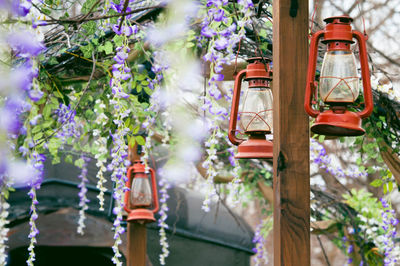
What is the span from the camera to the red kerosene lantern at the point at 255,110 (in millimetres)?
2264

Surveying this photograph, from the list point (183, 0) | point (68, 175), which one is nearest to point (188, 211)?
point (68, 175)

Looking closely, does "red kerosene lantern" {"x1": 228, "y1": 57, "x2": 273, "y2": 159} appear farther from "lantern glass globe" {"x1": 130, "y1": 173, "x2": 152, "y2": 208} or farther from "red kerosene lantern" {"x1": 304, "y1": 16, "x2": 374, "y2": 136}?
"lantern glass globe" {"x1": 130, "y1": 173, "x2": 152, "y2": 208}

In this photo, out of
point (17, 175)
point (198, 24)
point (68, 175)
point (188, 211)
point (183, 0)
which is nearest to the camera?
point (183, 0)

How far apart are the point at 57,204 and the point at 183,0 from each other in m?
3.78

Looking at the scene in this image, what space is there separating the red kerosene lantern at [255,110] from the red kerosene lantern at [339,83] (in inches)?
17.1

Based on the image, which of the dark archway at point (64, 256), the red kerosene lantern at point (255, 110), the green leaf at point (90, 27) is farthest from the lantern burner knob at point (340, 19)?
the dark archway at point (64, 256)

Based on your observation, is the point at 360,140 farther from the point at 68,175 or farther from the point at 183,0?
the point at 68,175

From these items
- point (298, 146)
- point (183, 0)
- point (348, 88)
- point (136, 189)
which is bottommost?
point (298, 146)

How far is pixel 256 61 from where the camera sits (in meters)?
2.36

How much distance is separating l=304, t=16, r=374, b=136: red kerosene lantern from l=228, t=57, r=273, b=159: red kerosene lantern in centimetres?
44

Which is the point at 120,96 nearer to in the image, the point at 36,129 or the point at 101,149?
the point at 36,129

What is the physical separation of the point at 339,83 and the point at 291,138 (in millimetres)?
219

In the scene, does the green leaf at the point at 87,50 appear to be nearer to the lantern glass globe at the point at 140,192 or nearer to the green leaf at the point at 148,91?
the green leaf at the point at 148,91

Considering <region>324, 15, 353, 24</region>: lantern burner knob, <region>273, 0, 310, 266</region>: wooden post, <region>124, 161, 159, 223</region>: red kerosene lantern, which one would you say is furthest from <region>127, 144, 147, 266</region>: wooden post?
<region>324, 15, 353, 24</region>: lantern burner knob
